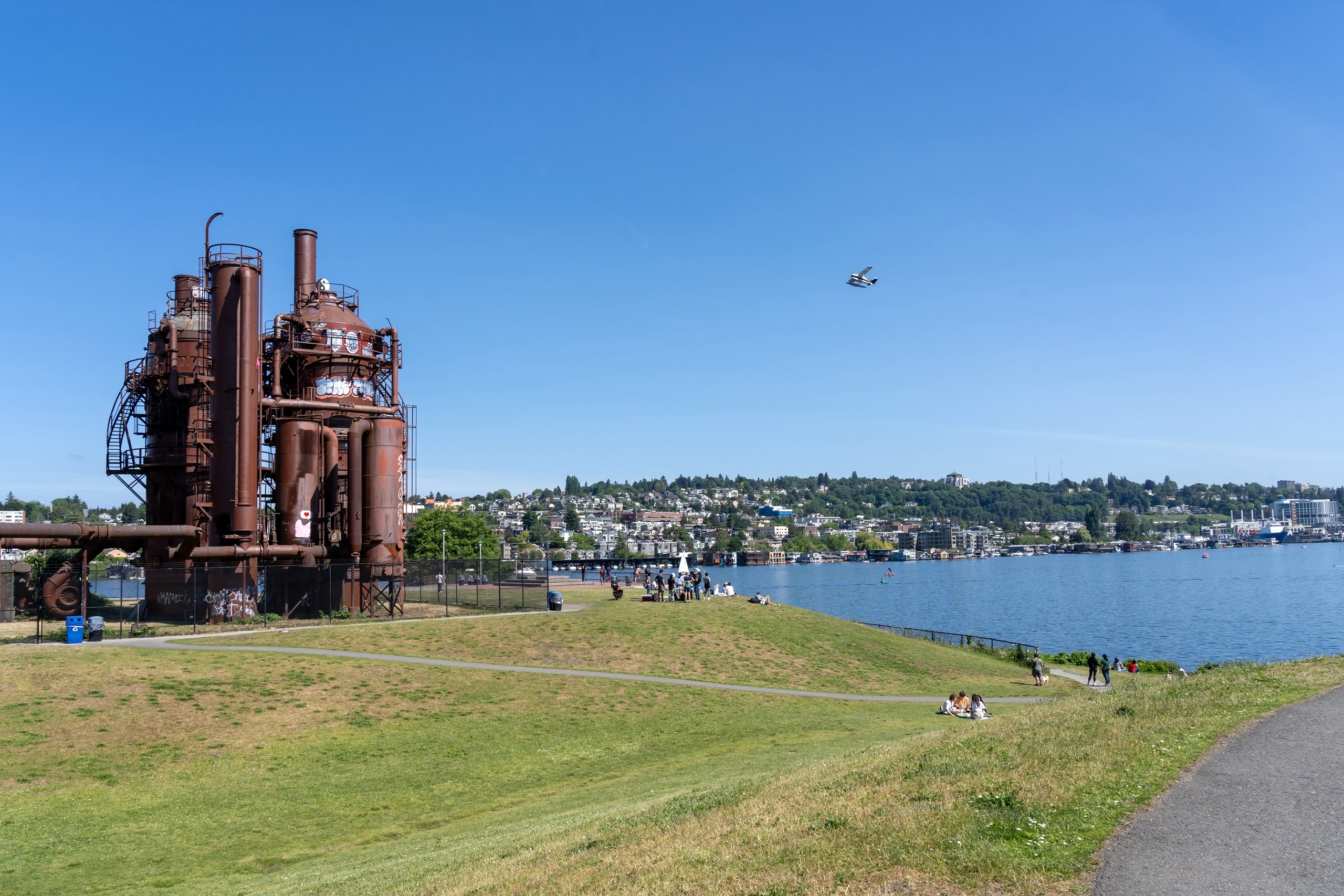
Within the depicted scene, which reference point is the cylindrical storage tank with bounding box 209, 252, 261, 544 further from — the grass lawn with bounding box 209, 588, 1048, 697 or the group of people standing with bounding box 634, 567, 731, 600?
the group of people standing with bounding box 634, 567, 731, 600

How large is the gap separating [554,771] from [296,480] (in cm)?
3207

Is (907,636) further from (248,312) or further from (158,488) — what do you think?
(158,488)

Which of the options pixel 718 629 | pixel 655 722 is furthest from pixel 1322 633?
pixel 655 722

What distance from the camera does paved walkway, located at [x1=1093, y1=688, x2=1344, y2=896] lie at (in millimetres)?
9359

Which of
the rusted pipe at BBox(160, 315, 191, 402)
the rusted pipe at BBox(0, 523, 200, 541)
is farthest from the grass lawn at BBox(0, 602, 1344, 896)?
the rusted pipe at BBox(160, 315, 191, 402)

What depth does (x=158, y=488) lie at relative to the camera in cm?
5541

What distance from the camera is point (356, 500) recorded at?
2088 inches

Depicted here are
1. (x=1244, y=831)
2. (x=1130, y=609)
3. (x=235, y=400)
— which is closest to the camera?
(x=1244, y=831)

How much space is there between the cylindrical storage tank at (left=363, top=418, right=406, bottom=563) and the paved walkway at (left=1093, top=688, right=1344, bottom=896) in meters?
45.9

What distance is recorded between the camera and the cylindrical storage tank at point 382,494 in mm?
53125

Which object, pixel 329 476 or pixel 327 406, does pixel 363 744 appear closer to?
pixel 329 476

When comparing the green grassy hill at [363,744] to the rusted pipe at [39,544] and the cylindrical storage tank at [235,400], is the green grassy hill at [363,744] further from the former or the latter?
the cylindrical storage tank at [235,400]

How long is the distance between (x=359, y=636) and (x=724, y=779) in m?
25.7

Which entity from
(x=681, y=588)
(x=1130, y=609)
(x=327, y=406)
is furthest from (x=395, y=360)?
(x=1130, y=609)
